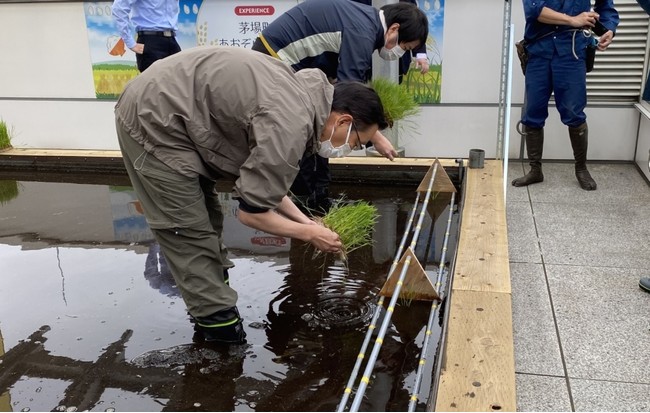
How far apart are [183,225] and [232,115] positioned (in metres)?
0.47

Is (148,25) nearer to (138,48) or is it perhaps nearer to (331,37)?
(138,48)

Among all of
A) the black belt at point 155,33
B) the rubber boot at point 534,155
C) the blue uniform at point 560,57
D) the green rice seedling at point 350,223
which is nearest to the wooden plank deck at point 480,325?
the green rice seedling at point 350,223

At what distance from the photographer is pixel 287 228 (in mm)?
2166

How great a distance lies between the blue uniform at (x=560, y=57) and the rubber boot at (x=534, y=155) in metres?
0.17

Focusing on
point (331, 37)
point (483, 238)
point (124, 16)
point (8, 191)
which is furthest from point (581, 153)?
point (8, 191)

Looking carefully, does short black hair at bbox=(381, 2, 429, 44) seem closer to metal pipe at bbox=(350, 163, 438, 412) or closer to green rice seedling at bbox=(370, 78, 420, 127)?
green rice seedling at bbox=(370, 78, 420, 127)

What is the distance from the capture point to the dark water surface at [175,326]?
2.22m

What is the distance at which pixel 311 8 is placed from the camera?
11.5 feet

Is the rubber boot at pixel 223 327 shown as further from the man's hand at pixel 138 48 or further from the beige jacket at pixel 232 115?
the man's hand at pixel 138 48

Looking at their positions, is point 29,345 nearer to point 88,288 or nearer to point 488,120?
point 88,288

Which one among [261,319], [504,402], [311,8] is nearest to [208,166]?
[261,319]

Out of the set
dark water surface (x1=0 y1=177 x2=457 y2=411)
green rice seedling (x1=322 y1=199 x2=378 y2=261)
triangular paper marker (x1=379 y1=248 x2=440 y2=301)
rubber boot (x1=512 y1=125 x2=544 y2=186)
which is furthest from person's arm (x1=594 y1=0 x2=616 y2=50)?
triangular paper marker (x1=379 y1=248 x2=440 y2=301)

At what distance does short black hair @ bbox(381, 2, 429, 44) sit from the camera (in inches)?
129

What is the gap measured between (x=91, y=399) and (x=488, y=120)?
4.05 metres
